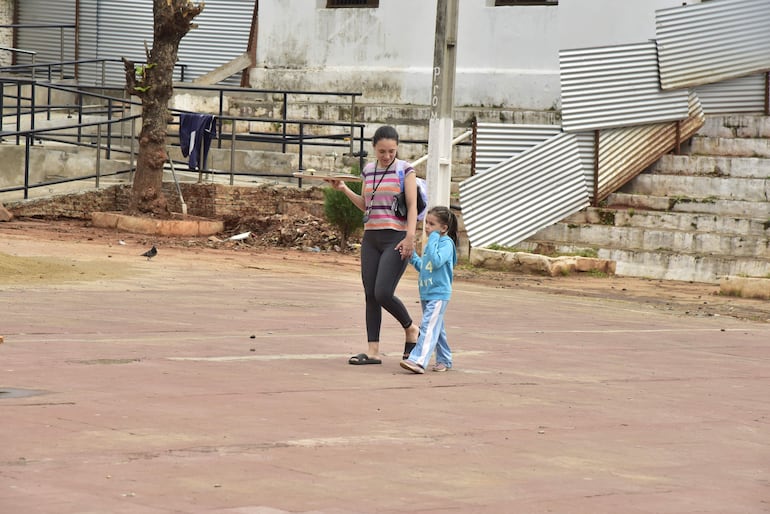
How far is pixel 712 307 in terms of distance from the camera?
1664cm

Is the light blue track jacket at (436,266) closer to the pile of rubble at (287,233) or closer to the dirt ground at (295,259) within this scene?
the dirt ground at (295,259)

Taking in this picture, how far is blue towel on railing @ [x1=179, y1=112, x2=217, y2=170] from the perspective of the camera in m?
23.3

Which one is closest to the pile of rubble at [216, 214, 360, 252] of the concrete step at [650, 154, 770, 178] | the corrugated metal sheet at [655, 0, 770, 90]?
the concrete step at [650, 154, 770, 178]

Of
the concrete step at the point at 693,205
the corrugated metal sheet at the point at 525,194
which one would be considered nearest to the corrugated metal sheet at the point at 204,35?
the corrugated metal sheet at the point at 525,194

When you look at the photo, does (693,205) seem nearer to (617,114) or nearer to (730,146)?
Answer: (730,146)

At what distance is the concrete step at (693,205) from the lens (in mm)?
20609

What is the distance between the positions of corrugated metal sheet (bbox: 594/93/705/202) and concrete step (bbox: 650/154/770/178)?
20 centimetres

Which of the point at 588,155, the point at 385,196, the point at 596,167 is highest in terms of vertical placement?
the point at 588,155

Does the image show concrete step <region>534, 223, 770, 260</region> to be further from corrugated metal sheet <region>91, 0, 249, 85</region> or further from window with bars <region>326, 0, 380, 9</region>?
corrugated metal sheet <region>91, 0, 249, 85</region>

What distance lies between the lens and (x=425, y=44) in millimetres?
27266

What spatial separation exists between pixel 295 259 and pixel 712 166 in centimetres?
710

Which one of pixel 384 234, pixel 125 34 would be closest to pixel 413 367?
pixel 384 234

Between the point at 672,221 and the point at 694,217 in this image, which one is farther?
the point at 672,221

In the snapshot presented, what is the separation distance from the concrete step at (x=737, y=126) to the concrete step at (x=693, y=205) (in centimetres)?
192
